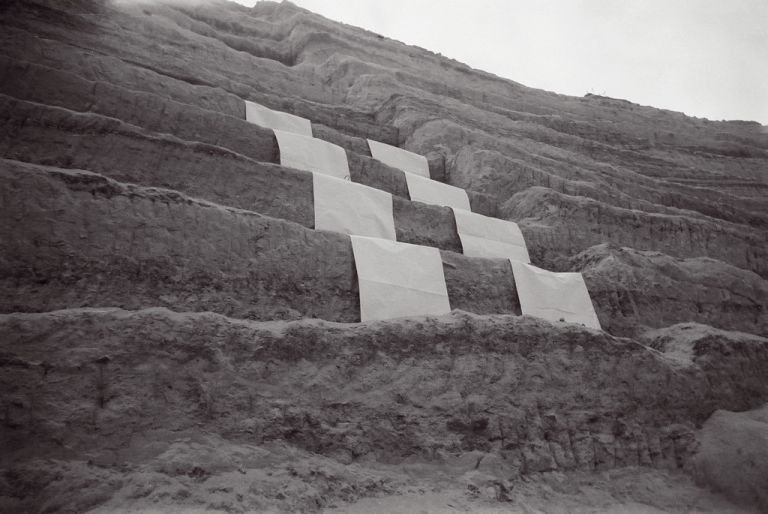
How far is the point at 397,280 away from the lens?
319cm

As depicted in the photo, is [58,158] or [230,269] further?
[58,158]

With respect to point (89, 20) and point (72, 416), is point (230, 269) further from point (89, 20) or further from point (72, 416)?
point (89, 20)

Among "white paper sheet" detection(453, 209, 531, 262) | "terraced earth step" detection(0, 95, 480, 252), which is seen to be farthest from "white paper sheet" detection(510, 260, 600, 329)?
"terraced earth step" detection(0, 95, 480, 252)

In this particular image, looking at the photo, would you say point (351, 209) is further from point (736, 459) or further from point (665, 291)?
point (736, 459)

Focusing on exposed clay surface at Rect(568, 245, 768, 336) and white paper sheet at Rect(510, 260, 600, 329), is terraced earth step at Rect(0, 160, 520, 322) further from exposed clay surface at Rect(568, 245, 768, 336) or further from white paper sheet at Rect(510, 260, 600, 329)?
exposed clay surface at Rect(568, 245, 768, 336)

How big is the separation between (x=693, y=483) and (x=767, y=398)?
1.05 metres

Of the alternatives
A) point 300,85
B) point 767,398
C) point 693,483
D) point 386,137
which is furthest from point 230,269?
point 300,85

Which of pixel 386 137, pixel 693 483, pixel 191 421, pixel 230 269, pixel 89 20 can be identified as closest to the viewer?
pixel 191 421

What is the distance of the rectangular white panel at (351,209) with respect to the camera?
3.65m

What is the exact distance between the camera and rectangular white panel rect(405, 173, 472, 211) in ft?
15.7

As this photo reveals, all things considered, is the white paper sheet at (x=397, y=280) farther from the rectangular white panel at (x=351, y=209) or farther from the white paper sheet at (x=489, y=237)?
the white paper sheet at (x=489, y=237)

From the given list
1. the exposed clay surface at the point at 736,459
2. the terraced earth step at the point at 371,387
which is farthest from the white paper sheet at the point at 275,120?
the exposed clay surface at the point at 736,459

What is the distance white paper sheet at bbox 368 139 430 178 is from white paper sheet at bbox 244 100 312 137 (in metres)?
0.77

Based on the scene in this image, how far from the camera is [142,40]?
5.82 metres
